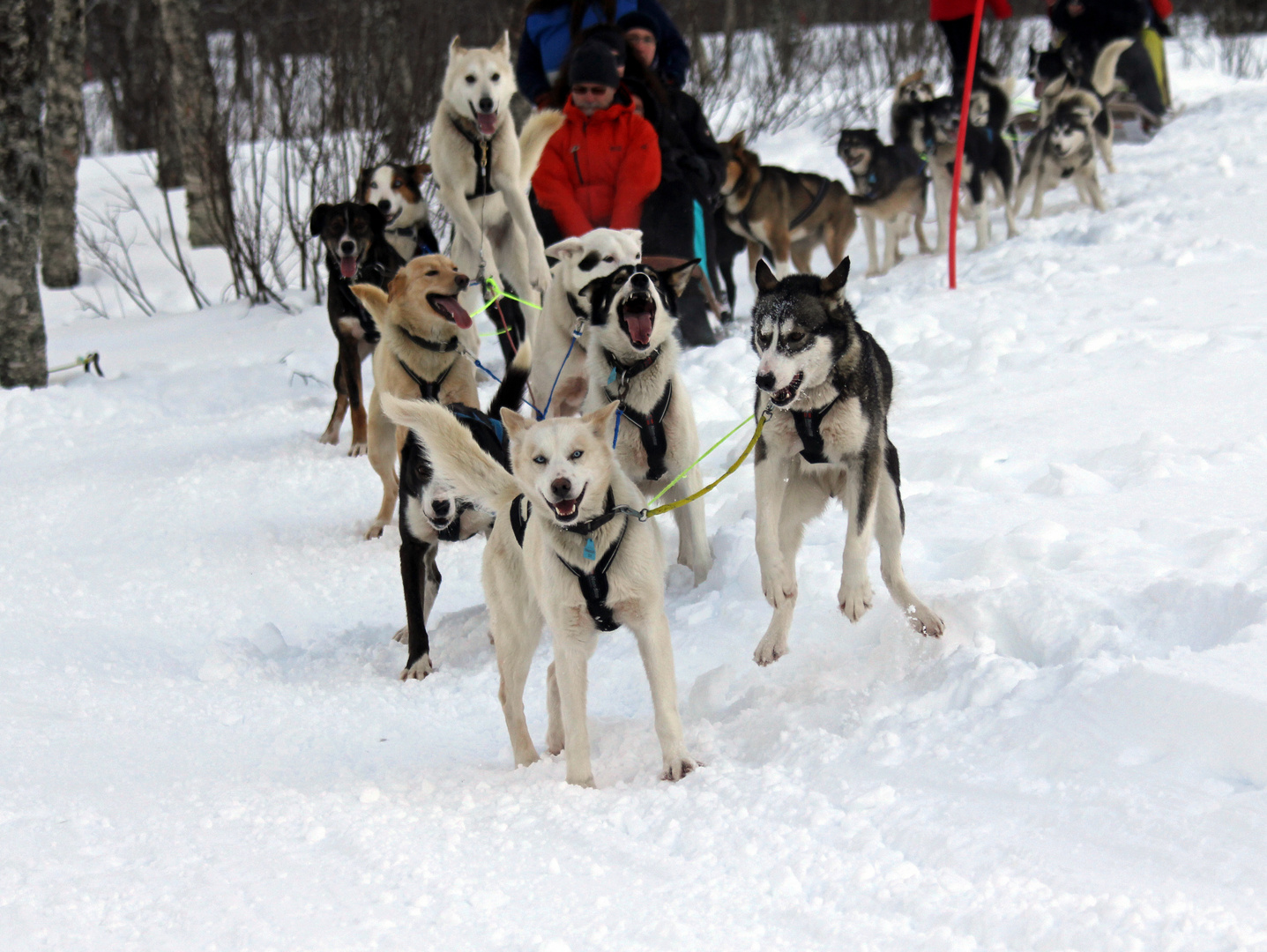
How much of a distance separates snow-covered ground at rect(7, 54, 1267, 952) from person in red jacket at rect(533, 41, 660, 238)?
1001 millimetres

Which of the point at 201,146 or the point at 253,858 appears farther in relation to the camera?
the point at 201,146

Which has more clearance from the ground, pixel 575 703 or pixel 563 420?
pixel 563 420

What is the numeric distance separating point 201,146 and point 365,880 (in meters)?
8.11

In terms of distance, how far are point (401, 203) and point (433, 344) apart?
66.0 inches

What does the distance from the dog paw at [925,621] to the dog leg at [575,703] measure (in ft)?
2.85

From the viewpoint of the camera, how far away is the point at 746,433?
4.82m

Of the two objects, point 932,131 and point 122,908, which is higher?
point 932,131

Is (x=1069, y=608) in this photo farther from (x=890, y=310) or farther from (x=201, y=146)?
(x=201, y=146)

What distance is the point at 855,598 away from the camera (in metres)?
2.85

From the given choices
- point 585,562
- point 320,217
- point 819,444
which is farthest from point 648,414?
point 320,217

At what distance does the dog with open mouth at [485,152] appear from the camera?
536cm

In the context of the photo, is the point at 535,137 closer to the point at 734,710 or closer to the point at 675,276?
the point at 675,276

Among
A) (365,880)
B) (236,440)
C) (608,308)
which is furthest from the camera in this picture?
(236,440)

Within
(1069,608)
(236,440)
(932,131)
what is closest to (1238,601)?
(1069,608)
